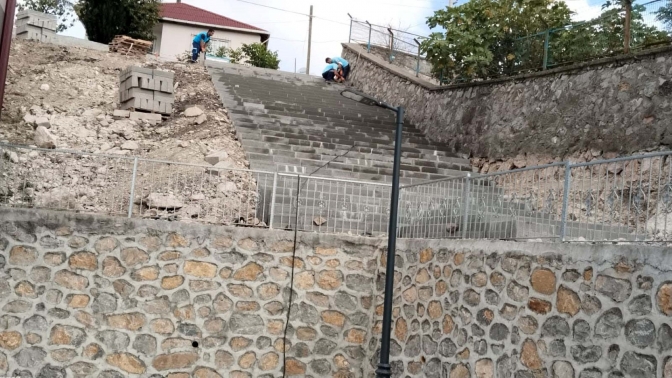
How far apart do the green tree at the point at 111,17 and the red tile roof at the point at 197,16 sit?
32.5ft

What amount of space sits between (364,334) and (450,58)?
29.0ft

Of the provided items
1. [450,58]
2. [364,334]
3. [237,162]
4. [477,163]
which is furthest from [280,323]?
[450,58]

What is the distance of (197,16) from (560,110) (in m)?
26.5

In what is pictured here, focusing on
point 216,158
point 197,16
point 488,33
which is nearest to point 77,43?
point 216,158

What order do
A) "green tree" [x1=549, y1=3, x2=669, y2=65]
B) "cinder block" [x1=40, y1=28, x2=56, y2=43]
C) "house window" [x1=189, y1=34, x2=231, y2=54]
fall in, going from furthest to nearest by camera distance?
"house window" [x1=189, y1=34, x2=231, y2=54]
"cinder block" [x1=40, y1=28, x2=56, y2=43]
"green tree" [x1=549, y1=3, x2=669, y2=65]

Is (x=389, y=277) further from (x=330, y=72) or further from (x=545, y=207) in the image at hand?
(x=330, y=72)

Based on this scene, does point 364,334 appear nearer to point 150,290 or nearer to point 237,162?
point 150,290

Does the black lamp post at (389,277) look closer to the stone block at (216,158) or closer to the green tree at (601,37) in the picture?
the stone block at (216,158)

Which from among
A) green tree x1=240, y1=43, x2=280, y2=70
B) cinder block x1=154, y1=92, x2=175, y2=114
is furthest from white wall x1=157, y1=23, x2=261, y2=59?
cinder block x1=154, y1=92, x2=175, y2=114

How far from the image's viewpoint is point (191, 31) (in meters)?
35.2

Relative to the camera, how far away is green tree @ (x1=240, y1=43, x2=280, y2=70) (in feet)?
96.6

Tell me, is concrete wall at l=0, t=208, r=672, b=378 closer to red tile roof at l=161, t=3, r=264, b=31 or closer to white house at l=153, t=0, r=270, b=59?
white house at l=153, t=0, r=270, b=59

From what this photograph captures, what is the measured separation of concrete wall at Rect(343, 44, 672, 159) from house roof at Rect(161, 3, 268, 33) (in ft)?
65.8

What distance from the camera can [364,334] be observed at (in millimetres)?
10070
